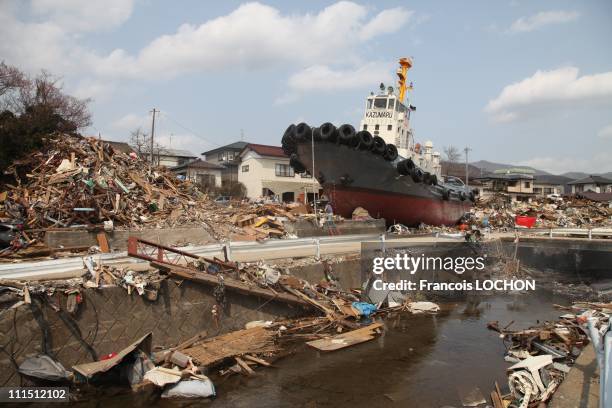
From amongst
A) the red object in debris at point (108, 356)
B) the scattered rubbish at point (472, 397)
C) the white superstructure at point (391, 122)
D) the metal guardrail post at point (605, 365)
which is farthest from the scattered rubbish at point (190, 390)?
the white superstructure at point (391, 122)

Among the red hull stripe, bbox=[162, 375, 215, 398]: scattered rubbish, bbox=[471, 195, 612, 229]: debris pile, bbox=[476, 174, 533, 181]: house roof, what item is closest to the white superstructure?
the red hull stripe

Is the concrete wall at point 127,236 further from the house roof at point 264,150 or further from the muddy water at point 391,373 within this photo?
the house roof at point 264,150

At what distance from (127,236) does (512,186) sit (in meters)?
61.1

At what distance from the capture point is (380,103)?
25.4 m

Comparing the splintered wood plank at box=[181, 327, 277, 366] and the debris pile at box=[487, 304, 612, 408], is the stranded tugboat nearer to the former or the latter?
the debris pile at box=[487, 304, 612, 408]

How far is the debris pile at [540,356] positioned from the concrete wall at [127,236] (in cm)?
905

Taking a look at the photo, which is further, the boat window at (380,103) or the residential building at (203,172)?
the residential building at (203,172)

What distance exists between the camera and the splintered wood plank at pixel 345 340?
838 centimetres

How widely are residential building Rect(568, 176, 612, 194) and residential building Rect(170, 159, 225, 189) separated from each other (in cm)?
5535

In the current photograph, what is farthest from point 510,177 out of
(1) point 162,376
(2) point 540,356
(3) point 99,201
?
(1) point 162,376

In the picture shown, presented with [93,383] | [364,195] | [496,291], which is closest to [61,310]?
[93,383]

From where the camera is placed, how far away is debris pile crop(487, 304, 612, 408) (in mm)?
5805

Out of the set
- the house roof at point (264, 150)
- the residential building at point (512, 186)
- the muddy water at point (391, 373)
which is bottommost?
the muddy water at point (391, 373)

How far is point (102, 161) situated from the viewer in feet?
49.9
